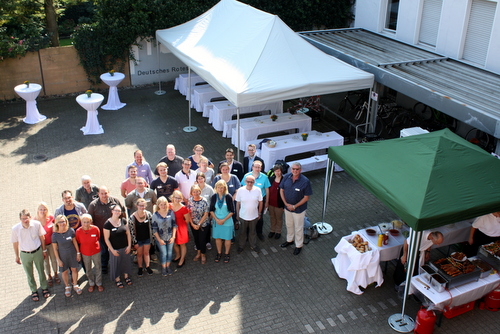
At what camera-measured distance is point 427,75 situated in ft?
35.8

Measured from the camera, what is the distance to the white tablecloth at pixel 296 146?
1052 cm

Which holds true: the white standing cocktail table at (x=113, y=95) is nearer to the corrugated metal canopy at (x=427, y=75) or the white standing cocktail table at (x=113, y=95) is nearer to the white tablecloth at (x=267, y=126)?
the white tablecloth at (x=267, y=126)

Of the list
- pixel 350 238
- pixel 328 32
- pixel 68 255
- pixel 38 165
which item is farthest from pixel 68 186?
pixel 328 32

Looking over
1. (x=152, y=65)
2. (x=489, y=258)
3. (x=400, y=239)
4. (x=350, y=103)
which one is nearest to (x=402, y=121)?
(x=350, y=103)

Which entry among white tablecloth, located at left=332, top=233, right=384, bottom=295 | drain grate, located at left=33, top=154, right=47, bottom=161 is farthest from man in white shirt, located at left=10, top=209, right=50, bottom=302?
drain grate, located at left=33, top=154, right=47, bottom=161

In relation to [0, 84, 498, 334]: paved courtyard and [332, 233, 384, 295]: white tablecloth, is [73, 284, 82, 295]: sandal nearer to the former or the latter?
[0, 84, 498, 334]: paved courtyard

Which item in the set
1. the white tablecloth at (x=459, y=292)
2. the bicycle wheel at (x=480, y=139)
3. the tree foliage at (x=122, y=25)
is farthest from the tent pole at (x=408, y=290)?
the tree foliage at (x=122, y=25)

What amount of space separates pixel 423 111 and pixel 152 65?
9.12 m

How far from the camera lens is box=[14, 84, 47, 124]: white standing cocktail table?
1324 cm

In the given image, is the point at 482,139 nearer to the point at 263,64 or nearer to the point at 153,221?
the point at 263,64

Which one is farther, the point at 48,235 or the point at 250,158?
the point at 250,158

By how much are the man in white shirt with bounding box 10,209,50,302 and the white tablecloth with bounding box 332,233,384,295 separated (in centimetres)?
445

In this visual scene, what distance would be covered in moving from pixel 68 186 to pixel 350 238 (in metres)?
6.07

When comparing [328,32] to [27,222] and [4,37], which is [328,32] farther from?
[27,222]
